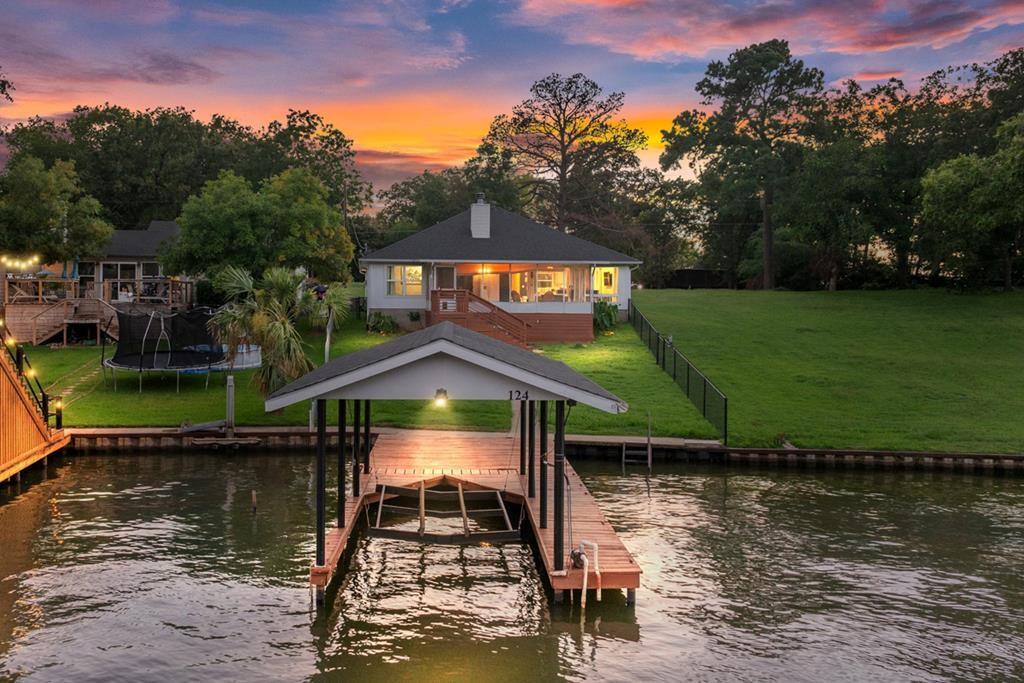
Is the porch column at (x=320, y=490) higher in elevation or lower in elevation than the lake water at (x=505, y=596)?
higher

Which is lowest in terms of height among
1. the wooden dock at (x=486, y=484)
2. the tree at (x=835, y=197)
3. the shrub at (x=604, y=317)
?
the wooden dock at (x=486, y=484)

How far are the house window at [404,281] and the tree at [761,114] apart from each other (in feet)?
118

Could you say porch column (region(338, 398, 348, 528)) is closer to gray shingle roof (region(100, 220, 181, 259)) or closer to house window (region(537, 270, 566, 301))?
house window (region(537, 270, 566, 301))

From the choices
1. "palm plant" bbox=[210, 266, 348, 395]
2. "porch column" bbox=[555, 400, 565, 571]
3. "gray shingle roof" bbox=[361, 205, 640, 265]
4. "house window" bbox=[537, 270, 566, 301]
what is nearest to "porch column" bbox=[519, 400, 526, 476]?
"porch column" bbox=[555, 400, 565, 571]

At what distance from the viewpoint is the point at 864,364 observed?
43875mm

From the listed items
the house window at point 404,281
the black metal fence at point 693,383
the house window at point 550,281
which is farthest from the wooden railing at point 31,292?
→ the black metal fence at point 693,383

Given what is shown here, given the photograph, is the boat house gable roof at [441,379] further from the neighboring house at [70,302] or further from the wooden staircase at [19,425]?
the neighboring house at [70,302]

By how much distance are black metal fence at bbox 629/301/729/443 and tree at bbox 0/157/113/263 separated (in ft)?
104

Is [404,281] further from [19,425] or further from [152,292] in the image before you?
[19,425]

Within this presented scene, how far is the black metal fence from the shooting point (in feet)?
105

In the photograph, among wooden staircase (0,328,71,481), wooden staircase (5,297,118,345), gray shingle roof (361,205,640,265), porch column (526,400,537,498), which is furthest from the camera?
gray shingle roof (361,205,640,265)

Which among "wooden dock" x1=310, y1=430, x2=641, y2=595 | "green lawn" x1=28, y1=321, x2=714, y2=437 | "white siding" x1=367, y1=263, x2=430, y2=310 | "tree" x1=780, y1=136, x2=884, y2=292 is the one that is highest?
"tree" x1=780, y1=136, x2=884, y2=292

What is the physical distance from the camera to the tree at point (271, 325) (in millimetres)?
31766

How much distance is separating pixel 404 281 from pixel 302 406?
17.5m
